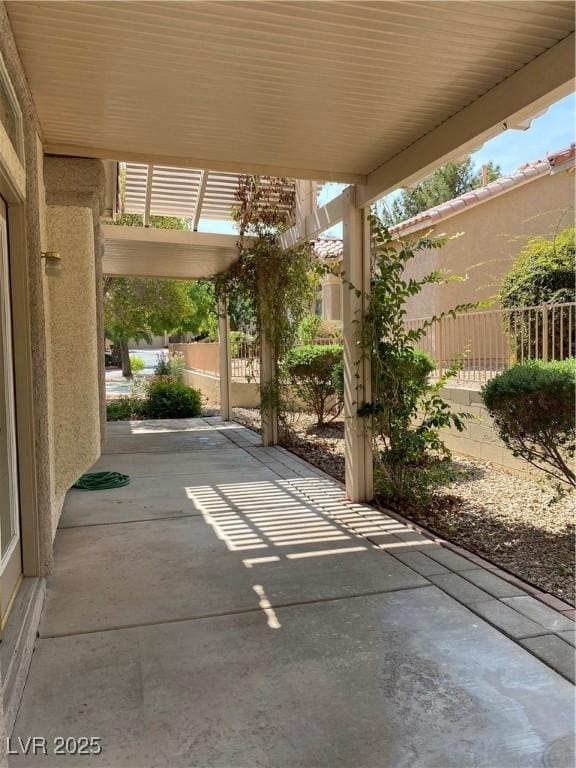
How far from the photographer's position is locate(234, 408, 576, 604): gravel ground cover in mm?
3982

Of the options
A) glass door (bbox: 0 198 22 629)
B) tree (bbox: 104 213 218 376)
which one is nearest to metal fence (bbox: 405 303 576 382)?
glass door (bbox: 0 198 22 629)

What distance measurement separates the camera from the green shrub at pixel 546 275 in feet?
25.7

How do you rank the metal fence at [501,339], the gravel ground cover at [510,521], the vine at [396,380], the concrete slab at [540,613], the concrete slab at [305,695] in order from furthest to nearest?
the metal fence at [501,339] < the vine at [396,380] < the gravel ground cover at [510,521] < the concrete slab at [540,613] < the concrete slab at [305,695]

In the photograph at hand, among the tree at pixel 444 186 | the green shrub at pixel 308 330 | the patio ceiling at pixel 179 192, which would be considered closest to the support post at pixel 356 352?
the patio ceiling at pixel 179 192

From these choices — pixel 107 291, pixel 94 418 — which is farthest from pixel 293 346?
pixel 107 291

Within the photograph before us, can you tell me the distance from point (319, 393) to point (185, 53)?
22.7 ft

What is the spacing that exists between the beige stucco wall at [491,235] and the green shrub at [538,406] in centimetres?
616

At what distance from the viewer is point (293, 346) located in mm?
8797

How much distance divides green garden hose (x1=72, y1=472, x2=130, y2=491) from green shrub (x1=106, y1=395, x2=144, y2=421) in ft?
18.3

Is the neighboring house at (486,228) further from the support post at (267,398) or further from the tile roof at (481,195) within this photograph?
the support post at (267,398)

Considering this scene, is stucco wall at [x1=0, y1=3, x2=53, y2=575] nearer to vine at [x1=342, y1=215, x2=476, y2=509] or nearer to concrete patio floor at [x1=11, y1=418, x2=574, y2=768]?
concrete patio floor at [x1=11, y1=418, x2=574, y2=768]

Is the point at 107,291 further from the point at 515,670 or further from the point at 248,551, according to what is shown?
the point at 515,670

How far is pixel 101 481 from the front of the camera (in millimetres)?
6531

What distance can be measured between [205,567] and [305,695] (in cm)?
163
